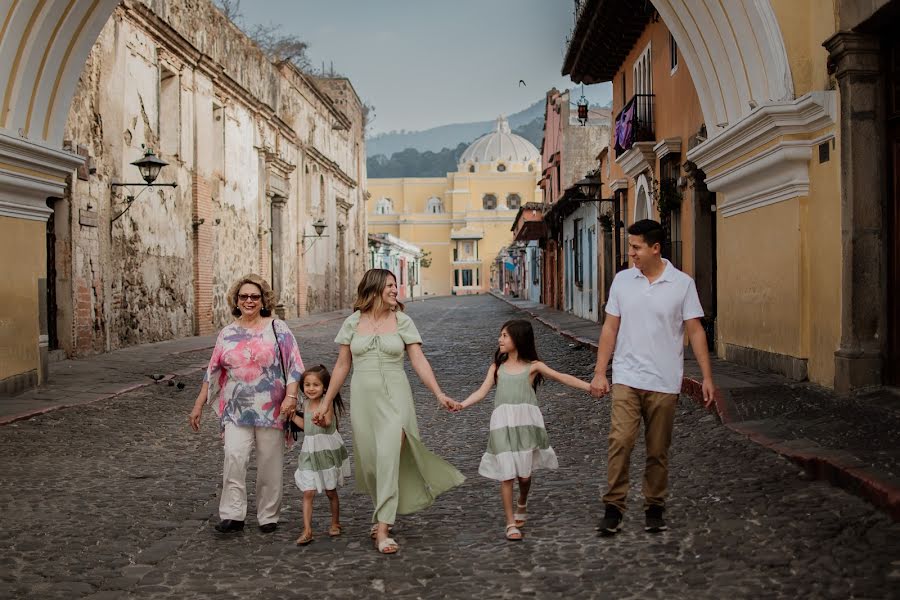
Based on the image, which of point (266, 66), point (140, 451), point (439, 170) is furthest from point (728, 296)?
point (439, 170)

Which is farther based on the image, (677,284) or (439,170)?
(439,170)

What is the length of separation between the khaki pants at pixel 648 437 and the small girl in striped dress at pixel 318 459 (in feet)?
4.35

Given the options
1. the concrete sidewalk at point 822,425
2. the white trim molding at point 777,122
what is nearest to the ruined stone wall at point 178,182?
the white trim molding at point 777,122

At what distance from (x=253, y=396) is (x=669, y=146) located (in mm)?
10858

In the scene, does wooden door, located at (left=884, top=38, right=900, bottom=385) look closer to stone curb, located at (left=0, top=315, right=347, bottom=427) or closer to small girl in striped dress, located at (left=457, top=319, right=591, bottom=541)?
small girl in striped dress, located at (left=457, top=319, right=591, bottom=541)

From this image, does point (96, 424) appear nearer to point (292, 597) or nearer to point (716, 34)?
point (292, 597)

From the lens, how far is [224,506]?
471 cm

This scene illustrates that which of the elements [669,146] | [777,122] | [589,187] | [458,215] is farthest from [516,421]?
[458,215]

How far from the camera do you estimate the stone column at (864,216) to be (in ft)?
24.2

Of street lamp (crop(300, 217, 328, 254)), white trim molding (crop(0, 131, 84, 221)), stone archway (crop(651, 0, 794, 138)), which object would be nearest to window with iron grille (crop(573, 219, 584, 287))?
street lamp (crop(300, 217, 328, 254))

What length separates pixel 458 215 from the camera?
86.2 metres

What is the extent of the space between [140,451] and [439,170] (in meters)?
126

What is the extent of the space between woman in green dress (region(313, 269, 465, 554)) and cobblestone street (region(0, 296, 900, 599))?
0.27 meters

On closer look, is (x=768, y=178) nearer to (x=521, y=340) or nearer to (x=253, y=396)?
(x=521, y=340)
